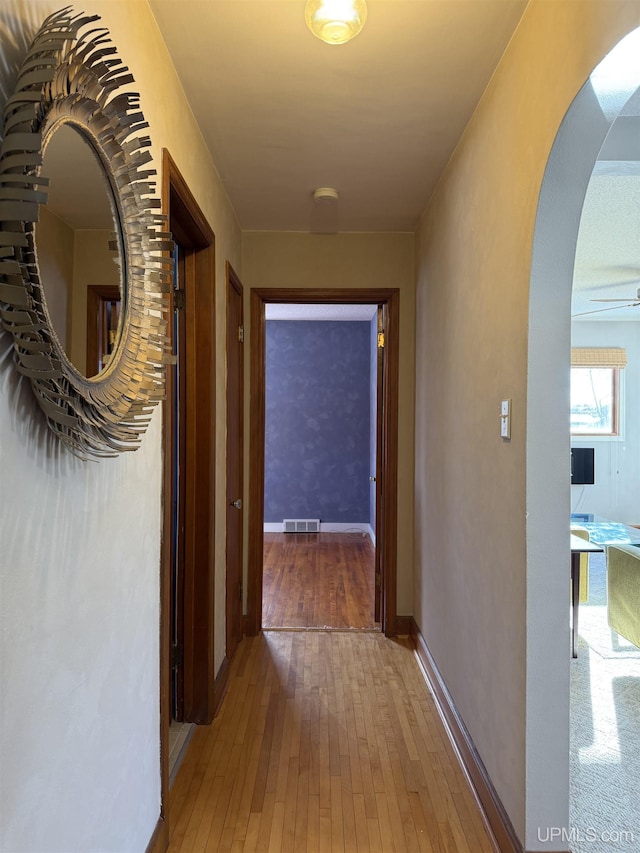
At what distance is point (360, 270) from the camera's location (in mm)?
3459

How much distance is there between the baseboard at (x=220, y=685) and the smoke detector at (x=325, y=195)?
2.40m

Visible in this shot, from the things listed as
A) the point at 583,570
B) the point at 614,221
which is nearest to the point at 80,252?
the point at 614,221

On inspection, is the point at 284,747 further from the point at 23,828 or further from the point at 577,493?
the point at 577,493

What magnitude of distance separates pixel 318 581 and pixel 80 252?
3971 mm

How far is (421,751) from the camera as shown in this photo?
7.22 feet

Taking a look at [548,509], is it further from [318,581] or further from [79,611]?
[318,581]

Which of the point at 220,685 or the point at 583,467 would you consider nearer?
the point at 220,685

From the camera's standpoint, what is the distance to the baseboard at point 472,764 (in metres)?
1.62

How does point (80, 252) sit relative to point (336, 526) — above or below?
above

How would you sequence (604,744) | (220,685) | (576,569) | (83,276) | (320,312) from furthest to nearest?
(320,312)
(576,569)
(220,685)
(604,744)
(83,276)

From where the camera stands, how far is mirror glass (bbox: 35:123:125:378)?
89 centimetres

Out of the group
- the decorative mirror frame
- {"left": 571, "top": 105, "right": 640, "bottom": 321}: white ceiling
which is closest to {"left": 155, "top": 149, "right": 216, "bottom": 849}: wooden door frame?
the decorative mirror frame

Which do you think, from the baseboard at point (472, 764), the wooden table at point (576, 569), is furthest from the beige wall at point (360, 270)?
the wooden table at point (576, 569)
